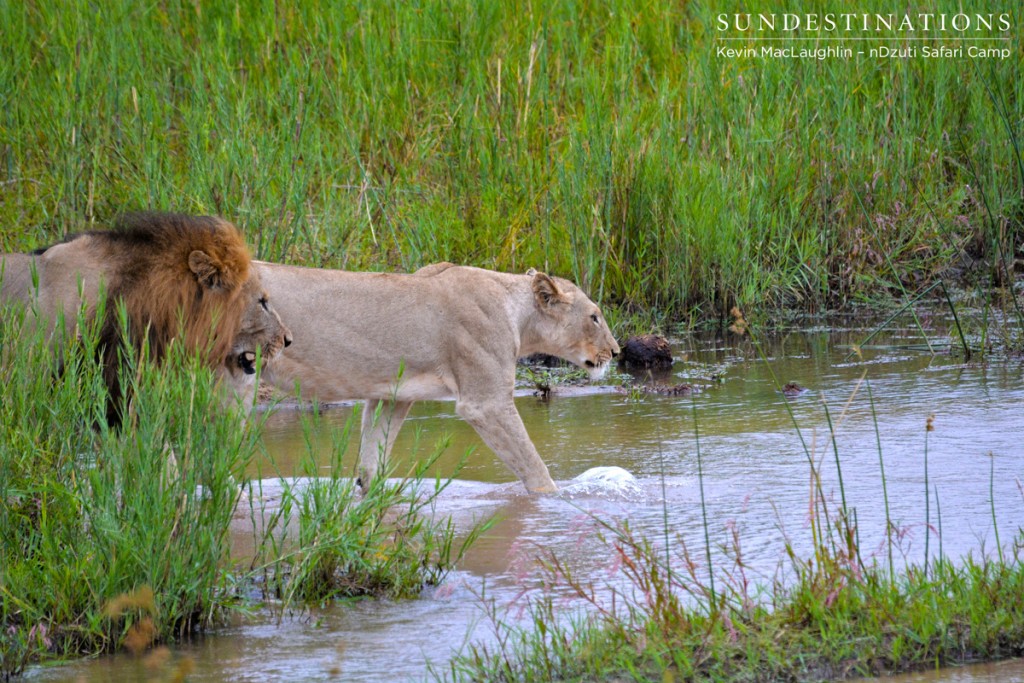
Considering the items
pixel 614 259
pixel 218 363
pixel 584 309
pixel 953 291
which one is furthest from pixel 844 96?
pixel 218 363

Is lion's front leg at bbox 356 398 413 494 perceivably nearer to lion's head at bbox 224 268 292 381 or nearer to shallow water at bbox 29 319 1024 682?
shallow water at bbox 29 319 1024 682

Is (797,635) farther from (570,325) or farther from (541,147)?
(541,147)

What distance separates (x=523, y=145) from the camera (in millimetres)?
9750

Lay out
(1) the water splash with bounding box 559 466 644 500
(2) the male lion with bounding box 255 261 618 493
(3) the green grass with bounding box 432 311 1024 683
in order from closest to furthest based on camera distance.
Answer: (3) the green grass with bounding box 432 311 1024 683, (1) the water splash with bounding box 559 466 644 500, (2) the male lion with bounding box 255 261 618 493

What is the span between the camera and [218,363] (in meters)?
5.20

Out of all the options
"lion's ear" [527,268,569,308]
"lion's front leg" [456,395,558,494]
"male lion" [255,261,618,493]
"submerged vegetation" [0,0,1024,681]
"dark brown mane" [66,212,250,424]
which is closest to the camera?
"dark brown mane" [66,212,250,424]

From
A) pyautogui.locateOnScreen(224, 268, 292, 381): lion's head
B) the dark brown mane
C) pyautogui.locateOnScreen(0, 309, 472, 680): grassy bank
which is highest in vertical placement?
the dark brown mane

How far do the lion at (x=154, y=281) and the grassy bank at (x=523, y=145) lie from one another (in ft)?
10.4

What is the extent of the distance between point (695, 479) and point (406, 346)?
1.50 m

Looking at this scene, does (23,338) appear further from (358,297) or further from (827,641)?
(827,641)

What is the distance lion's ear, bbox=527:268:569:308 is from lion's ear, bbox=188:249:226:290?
2.12m

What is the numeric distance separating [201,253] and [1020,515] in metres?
3.20

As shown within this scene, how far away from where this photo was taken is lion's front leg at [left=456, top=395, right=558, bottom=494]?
6.03m

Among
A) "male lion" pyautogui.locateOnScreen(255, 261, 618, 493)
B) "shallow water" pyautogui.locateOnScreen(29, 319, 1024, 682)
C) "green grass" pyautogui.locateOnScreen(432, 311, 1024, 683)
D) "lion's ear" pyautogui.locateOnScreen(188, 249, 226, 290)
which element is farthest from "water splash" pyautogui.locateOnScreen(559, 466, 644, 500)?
"green grass" pyautogui.locateOnScreen(432, 311, 1024, 683)
